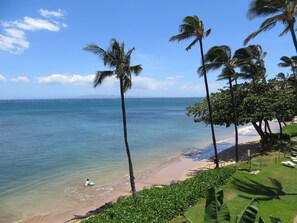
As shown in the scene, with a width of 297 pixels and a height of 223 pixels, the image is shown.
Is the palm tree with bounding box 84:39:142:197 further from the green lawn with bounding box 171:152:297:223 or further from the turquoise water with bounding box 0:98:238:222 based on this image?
the turquoise water with bounding box 0:98:238:222

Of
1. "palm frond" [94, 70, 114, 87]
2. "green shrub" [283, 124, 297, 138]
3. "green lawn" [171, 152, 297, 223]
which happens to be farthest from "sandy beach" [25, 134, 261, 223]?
"palm frond" [94, 70, 114, 87]

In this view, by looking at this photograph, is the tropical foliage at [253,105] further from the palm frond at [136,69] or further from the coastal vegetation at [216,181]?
the palm frond at [136,69]

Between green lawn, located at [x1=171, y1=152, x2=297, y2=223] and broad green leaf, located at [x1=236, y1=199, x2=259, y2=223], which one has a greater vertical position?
broad green leaf, located at [x1=236, y1=199, x2=259, y2=223]

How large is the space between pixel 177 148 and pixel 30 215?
1060 inches

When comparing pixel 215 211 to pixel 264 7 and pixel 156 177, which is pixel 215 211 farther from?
pixel 156 177

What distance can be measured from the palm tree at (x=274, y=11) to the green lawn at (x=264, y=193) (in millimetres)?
8234

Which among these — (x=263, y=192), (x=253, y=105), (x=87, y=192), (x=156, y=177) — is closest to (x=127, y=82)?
(x=263, y=192)

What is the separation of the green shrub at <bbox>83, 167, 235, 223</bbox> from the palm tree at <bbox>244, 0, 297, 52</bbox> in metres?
9.59

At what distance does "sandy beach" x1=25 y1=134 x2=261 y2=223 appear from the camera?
2088 cm

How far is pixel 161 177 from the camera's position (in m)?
29.3

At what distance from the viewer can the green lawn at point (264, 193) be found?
1456cm

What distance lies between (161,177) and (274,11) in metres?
17.4

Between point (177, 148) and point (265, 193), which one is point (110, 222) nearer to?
point (265, 193)

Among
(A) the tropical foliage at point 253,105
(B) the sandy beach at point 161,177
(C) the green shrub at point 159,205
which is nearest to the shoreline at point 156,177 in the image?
(B) the sandy beach at point 161,177
